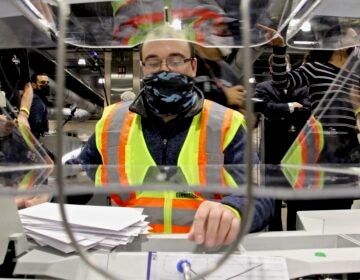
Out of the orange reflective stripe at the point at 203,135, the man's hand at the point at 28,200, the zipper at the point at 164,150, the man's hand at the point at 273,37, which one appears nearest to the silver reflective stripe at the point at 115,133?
the zipper at the point at 164,150

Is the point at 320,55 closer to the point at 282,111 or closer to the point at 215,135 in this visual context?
the point at 215,135

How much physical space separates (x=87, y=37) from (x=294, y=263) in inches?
31.5

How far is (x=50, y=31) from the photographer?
102cm

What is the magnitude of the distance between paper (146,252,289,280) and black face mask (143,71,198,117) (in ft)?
1.41

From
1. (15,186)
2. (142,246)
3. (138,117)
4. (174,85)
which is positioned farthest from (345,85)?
(15,186)

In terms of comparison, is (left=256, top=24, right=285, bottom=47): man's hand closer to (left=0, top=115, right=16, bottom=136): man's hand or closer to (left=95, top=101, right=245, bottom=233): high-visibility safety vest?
(left=95, top=101, right=245, bottom=233): high-visibility safety vest

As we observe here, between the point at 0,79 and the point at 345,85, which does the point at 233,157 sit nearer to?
the point at 345,85

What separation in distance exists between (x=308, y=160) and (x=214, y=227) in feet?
0.95

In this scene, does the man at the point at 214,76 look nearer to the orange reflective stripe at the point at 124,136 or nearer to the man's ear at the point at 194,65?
the man's ear at the point at 194,65

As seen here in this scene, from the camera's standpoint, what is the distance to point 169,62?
981mm

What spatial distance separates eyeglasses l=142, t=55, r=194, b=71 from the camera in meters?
0.97

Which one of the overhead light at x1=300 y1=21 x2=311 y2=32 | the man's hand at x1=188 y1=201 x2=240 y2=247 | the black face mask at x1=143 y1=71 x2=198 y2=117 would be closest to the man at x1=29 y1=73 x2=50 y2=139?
the black face mask at x1=143 y1=71 x2=198 y2=117

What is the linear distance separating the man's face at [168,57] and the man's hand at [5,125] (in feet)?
1.19

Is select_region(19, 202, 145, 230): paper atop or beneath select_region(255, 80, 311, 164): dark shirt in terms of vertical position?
beneath
